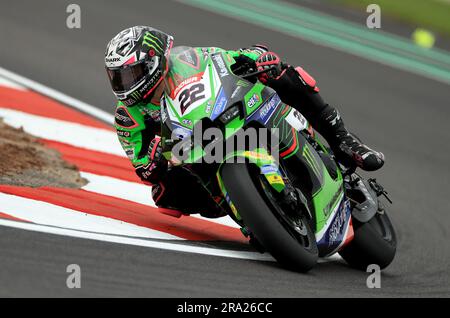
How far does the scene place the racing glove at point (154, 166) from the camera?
257 inches

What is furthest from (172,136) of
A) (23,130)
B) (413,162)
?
(413,162)

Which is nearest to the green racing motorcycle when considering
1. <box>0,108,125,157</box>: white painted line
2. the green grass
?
<box>0,108,125,157</box>: white painted line

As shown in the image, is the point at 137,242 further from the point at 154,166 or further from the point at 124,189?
the point at 124,189

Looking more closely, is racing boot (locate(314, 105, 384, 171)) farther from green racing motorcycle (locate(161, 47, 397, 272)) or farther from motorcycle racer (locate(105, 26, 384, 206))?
green racing motorcycle (locate(161, 47, 397, 272))

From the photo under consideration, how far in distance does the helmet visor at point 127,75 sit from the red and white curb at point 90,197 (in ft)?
3.12

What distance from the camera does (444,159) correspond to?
1095 centimetres

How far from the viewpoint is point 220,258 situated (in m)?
6.45

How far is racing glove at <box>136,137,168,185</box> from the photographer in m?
6.52

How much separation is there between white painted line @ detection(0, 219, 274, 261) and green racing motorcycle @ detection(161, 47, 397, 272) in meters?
0.30

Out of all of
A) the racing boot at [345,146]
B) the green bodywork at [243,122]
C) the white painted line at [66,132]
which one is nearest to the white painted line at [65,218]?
the green bodywork at [243,122]
